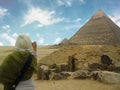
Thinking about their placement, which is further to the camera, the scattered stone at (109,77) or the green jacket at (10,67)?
the scattered stone at (109,77)

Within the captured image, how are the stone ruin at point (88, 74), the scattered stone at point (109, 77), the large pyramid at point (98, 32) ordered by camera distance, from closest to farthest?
the scattered stone at point (109, 77), the stone ruin at point (88, 74), the large pyramid at point (98, 32)

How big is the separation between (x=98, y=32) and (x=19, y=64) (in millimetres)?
94650

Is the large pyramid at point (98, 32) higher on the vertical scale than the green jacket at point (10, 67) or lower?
higher

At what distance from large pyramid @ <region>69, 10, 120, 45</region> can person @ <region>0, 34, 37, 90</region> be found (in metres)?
81.6

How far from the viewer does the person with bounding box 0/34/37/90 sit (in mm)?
3941

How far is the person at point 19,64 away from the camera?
3.94m

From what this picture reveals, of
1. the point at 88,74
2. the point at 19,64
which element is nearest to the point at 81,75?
the point at 88,74

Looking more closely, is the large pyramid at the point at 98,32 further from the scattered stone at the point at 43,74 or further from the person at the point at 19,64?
the person at the point at 19,64

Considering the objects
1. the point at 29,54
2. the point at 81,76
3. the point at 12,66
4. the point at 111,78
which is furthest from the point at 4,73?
the point at 81,76

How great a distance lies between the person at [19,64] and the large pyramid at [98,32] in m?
81.6

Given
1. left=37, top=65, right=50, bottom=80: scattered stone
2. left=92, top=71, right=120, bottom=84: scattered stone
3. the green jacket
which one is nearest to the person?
the green jacket

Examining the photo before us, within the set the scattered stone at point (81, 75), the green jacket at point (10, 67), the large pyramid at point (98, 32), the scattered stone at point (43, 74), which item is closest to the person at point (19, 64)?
the green jacket at point (10, 67)

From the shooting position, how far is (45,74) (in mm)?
16359

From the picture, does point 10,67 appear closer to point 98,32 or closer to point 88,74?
point 88,74
